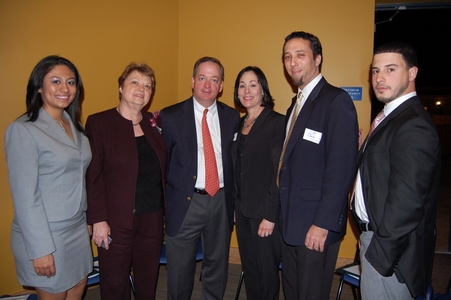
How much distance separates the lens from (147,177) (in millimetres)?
2537

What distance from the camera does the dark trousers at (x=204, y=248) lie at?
2758 mm

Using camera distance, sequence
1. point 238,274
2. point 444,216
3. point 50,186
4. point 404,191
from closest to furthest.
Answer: point 404,191 → point 50,186 → point 238,274 → point 444,216

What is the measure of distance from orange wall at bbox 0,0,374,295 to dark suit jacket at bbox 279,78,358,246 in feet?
6.45

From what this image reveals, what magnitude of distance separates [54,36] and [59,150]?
1499 mm

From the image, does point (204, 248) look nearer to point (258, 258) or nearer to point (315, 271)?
point (258, 258)

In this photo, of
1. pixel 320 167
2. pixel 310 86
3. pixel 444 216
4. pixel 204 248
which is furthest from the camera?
pixel 444 216

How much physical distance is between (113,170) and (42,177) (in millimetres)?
485

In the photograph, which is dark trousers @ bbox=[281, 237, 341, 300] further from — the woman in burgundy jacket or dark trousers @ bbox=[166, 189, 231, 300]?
the woman in burgundy jacket

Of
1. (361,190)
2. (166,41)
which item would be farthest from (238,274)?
(166,41)

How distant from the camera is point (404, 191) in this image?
1709 mm

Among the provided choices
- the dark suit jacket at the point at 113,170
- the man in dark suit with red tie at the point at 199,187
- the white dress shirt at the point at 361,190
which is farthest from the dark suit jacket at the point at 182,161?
the white dress shirt at the point at 361,190

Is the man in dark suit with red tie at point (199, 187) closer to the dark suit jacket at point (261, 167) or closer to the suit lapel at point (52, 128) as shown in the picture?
the dark suit jacket at point (261, 167)

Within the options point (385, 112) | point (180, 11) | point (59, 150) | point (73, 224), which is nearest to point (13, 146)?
point (59, 150)

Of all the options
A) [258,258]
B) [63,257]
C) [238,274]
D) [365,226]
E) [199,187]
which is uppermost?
[199,187]
